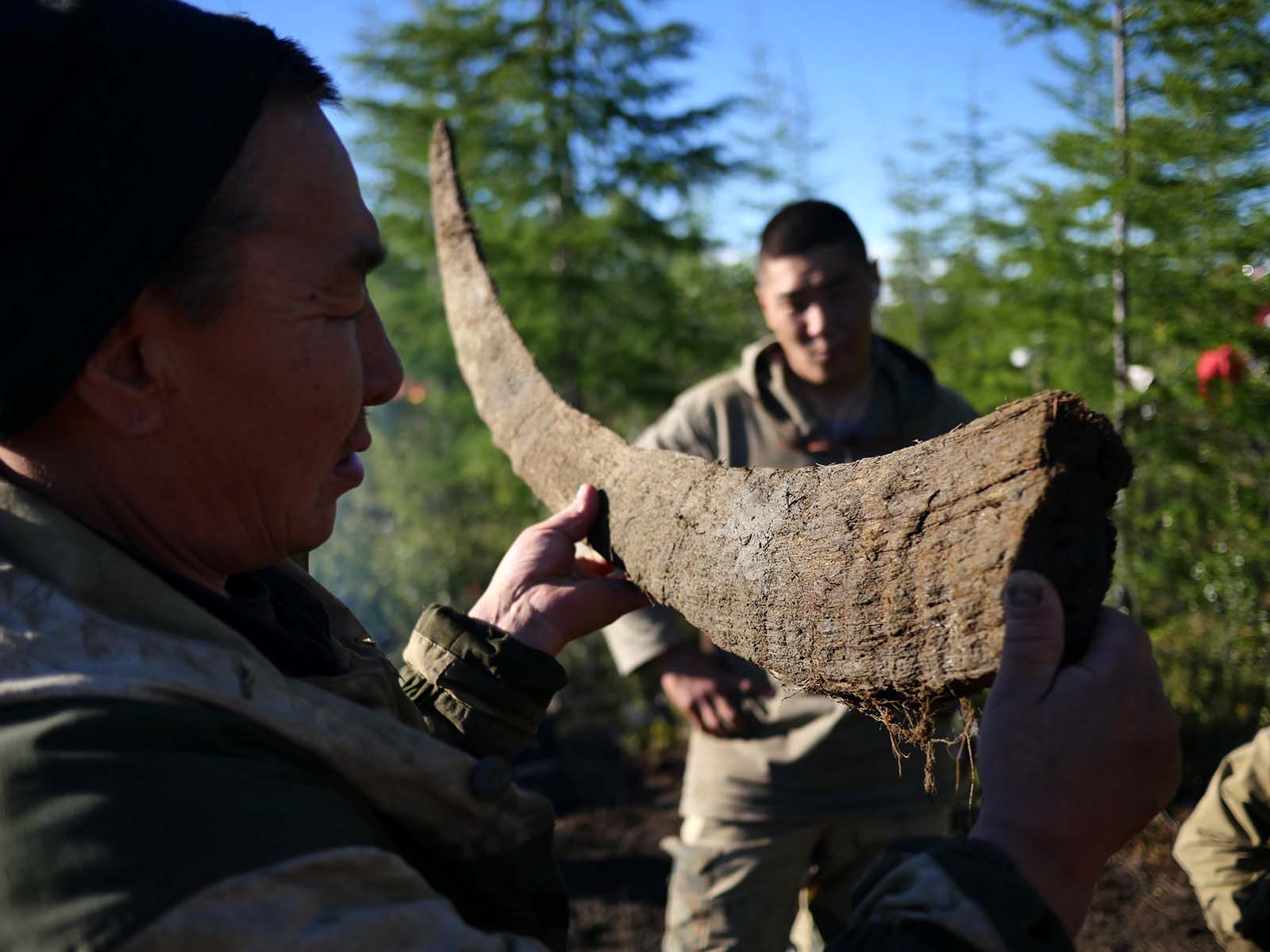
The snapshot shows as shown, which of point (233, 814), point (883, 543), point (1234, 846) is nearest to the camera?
point (233, 814)

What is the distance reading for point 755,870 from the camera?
338 centimetres

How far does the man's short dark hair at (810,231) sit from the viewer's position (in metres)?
3.85

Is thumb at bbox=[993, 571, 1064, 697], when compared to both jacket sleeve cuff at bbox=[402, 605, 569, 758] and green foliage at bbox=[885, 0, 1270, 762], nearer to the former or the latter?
jacket sleeve cuff at bbox=[402, 605, 569, 758]

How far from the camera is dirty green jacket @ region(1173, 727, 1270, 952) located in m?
2.50

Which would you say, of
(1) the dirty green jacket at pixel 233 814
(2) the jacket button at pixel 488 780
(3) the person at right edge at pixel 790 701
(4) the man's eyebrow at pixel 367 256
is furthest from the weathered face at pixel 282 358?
(3) the person at right edge at pixel 790 701

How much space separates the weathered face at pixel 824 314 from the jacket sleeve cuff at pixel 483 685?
2.30 metres

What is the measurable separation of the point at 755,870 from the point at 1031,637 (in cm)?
251

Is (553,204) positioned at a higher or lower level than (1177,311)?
higher

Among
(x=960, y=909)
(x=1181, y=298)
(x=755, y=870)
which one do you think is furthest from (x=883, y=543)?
(x=1181, y=298)

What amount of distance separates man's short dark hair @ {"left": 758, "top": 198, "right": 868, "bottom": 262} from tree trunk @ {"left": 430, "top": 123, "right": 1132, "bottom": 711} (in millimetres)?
2047

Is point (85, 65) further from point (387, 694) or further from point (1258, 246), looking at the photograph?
point (1258, 246)

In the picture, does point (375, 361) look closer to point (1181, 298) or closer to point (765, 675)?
point (765, 675)

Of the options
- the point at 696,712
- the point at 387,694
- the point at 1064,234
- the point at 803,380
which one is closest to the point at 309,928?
the point at 387,694

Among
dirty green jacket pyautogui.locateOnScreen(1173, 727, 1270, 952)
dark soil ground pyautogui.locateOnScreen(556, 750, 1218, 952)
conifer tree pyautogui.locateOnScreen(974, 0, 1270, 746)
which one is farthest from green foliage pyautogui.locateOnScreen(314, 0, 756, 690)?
dirty green jacket pyautogui.locateOnScreen(1173, 727, 1270, 952)
